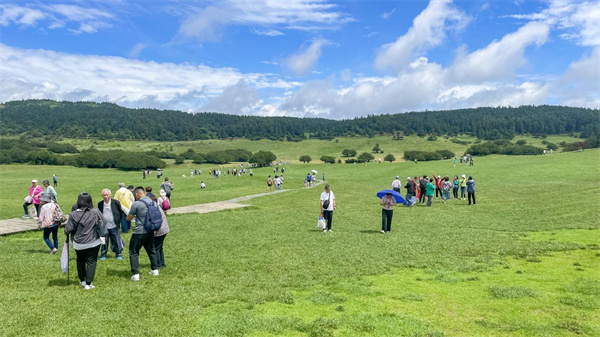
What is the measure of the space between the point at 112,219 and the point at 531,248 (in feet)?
47.5

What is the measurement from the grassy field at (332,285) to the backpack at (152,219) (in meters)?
1.41

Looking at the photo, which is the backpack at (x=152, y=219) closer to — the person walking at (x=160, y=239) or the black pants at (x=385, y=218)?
the person walking at (x=160, y=239)

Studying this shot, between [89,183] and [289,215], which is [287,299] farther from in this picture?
[89,183]

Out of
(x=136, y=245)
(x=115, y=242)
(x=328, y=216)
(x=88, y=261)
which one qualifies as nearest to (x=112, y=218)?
(x=115, y=242)

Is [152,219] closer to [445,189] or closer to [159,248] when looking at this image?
[159,248]

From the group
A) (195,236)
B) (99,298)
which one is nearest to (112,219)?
(99,298)

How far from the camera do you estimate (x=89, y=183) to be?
53.9 m

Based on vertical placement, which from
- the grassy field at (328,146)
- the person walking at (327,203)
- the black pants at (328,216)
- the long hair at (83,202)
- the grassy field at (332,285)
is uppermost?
the grassy field at (328,146)

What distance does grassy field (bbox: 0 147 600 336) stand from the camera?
732 centimetres

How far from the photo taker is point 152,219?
33.2 ft

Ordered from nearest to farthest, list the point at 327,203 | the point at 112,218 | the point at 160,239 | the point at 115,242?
the point at 160,239 → the point at 112,218 → the point at 115,242 → the point at 327,203

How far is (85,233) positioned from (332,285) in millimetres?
6237

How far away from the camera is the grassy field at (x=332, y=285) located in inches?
288

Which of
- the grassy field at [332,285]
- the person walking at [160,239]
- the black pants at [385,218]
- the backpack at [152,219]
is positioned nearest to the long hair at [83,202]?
the backpack at [152,219]
